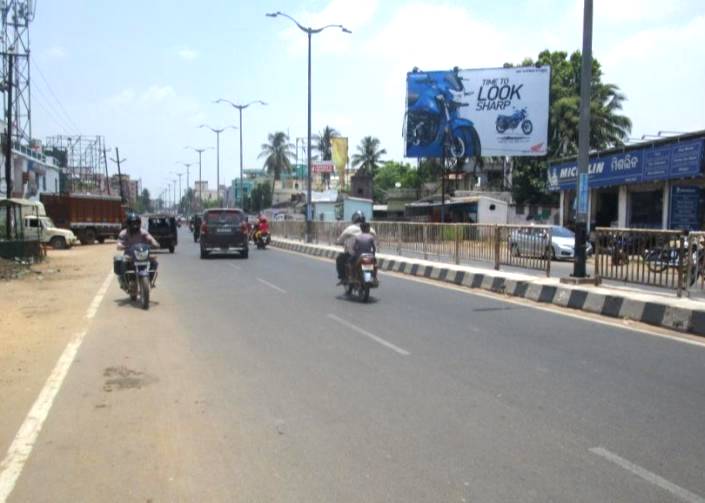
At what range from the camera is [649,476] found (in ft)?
13.9

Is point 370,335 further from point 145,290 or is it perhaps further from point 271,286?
point 271,286

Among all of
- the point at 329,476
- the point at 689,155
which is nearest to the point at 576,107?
the point at 689,155

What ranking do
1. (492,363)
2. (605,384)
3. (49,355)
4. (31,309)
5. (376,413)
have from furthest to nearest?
(31,309)
(49,355)
(492,363)
(605,384)
(376,413)

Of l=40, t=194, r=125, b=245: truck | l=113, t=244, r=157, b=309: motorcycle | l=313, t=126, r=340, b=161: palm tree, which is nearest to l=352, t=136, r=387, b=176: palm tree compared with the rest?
l=313, t=126, r=340, b=161: palm tree

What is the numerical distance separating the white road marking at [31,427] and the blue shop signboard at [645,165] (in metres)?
23.1

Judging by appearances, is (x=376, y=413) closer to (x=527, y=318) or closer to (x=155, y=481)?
(x=155, y=481)

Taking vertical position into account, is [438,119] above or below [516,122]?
above

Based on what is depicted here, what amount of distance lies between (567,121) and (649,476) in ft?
144

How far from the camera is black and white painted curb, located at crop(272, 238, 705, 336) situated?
32.0 ft

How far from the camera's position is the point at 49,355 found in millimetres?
8242

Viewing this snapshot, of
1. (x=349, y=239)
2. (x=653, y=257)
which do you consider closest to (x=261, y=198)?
(x=349, y=239)

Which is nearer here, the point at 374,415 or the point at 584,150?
the point at 374,415

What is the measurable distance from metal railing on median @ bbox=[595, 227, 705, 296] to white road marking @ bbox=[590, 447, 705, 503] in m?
6.89

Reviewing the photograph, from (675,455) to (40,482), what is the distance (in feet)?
13.4
